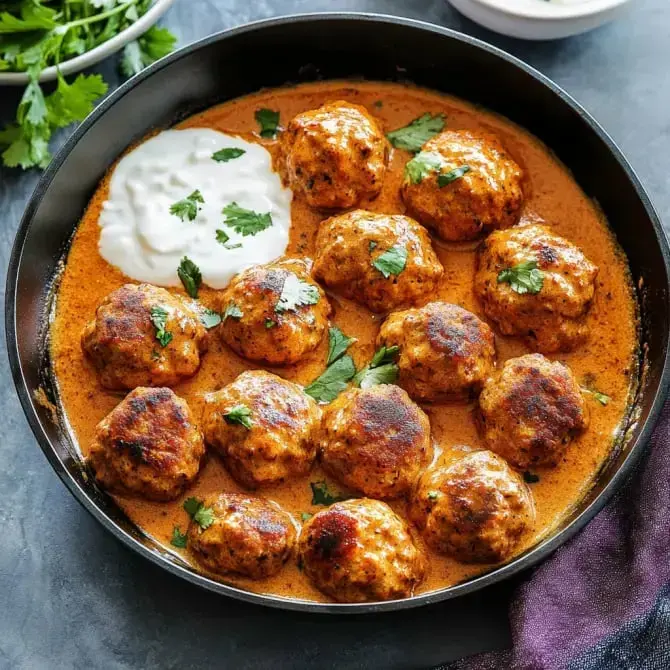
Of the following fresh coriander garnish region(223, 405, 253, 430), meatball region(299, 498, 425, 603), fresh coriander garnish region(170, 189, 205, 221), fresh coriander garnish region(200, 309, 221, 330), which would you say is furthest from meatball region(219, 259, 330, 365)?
meatball region(299, 498, 425, 603)

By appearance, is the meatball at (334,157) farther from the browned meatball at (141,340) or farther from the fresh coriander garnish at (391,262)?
the browned meatball at (141,340)

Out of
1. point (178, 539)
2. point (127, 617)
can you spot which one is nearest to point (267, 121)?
point (178, 539)

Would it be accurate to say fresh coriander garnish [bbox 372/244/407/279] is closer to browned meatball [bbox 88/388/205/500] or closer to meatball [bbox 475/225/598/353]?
meatball [bbox 475/225/598/353]

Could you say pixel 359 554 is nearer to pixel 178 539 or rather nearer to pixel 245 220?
pixel 178 539

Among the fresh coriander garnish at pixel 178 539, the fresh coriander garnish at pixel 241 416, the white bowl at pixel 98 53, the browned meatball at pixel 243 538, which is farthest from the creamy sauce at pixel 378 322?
the white bowl at pixel 98 53

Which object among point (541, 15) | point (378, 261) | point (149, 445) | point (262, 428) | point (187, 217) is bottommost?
point (149, 445)

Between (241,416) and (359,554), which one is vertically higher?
(241,416)

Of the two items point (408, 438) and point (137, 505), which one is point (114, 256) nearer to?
point (137, 505)
